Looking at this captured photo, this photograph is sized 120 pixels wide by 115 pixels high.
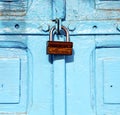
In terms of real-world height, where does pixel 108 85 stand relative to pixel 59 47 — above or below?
below

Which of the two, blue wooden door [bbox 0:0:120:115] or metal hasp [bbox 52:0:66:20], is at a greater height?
metal hasp [bbox 52:0:66:20]

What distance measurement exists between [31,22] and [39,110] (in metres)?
0.33

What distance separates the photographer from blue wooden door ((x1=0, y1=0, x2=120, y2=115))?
1.55 meters

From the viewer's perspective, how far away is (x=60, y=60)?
154cm

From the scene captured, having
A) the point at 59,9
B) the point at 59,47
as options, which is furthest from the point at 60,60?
the point at 59,9

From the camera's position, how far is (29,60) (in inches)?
61.7

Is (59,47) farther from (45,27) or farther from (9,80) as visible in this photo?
(9,80)

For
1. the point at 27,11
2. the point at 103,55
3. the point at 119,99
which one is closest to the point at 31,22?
the point at 27,11

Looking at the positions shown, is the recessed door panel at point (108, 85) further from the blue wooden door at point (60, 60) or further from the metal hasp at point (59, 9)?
the metal hasp at point (59, 9)

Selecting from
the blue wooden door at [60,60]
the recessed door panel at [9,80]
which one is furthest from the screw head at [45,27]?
the recessed door panel at [9,80]

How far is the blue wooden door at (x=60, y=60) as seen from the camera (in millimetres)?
1552

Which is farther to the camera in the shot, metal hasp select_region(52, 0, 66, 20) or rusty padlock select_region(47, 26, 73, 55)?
metal hasp select_region(52, 0, 66, 20)

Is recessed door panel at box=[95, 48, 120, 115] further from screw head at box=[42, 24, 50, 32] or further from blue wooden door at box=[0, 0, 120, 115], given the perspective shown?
screw head at box=[42, 24, 50, 32]

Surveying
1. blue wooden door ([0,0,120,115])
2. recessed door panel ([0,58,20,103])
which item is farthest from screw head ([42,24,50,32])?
recessed door panel ([0,58,20,103])
